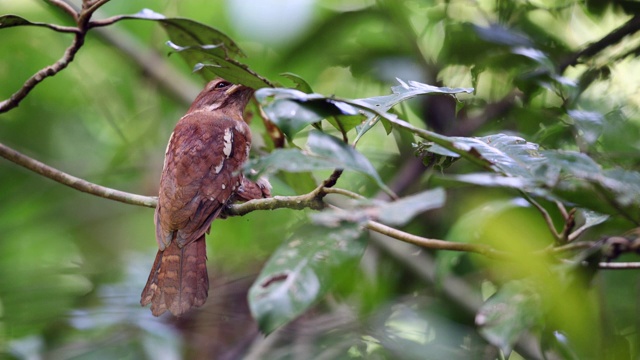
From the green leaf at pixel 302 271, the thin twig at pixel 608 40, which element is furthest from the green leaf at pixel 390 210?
Answer: the thin twig at pixel 608 40

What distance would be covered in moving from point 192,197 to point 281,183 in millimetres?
629

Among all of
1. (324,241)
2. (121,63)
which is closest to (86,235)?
(121,63)

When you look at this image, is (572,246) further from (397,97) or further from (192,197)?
(192,197)

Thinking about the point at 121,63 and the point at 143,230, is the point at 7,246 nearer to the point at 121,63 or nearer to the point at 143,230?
the point at 143,230

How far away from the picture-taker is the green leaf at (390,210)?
126 cm

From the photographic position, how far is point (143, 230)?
12.7 feet

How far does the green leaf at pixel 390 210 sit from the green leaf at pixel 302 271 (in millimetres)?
21

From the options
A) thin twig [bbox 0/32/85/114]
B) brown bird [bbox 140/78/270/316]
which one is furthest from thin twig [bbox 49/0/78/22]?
brown bird [bbox 140/78/270/316]

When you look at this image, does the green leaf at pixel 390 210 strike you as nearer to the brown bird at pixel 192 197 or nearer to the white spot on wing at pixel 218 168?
the brown bird at pixel 192 197

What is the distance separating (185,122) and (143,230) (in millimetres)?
1301

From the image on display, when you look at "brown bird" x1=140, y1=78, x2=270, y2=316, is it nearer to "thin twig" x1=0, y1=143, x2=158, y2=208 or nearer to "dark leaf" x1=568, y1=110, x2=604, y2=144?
"thin twig" x1=0, y1=143, x2=158, y2=208

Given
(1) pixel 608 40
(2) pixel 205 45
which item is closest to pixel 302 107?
(2) pixel 205 45

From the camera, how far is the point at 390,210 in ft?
4.28

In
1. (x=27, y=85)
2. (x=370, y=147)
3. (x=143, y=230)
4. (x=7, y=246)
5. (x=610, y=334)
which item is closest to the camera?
(x=610, y=334)
